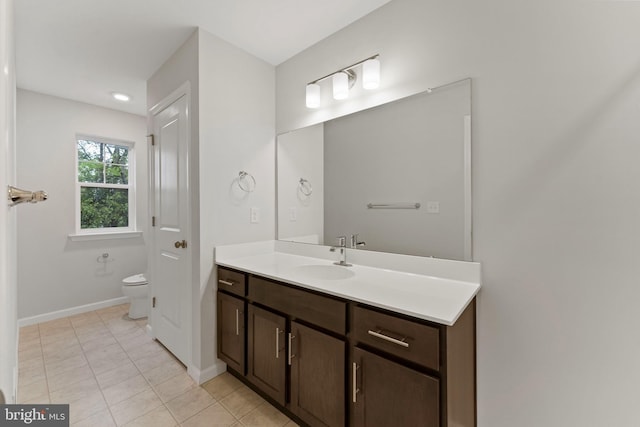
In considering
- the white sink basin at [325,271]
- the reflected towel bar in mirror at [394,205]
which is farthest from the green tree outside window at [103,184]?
the reflected towel bar in mirror at [394,205]

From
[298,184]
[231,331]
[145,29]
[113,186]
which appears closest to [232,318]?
[231,331]

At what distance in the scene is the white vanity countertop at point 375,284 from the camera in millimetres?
1149

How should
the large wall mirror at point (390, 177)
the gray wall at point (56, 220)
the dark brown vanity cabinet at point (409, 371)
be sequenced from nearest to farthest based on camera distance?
the dark brown vanity cabinet at point (409, 371)
the large wall mirror at point (390, 177)
the gray wall at point (56, 220)

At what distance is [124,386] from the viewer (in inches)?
77.0

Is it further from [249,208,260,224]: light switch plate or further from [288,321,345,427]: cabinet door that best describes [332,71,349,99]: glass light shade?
[288,321,345,427]: cabinet door

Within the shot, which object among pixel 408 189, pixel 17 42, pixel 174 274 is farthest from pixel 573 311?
pixel 17 42

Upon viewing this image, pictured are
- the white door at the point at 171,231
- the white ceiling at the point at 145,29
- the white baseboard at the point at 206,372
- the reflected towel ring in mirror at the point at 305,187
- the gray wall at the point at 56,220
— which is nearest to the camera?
the white ceiling at the point at 145,29

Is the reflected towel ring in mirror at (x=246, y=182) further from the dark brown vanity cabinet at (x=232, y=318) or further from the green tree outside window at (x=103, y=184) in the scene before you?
the green tree outside window at (x=103, y=184)

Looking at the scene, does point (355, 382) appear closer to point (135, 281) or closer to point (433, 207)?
point (433, 207)

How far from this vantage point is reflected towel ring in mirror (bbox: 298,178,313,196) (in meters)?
2.27

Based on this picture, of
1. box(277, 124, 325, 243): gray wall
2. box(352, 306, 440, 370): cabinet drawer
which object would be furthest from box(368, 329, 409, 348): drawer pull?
box(277, 124, 325, 243): gray wall

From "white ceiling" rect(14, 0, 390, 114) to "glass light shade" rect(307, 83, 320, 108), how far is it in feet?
1.19

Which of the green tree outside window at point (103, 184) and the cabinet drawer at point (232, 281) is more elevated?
the green tree outside window at point (103, 184)

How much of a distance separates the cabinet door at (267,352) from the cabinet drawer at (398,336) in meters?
0.54
